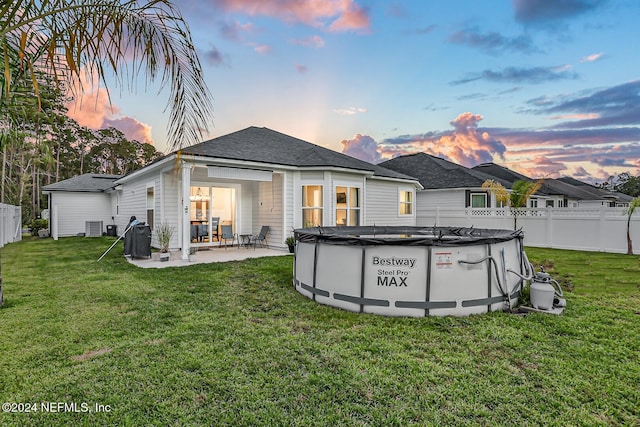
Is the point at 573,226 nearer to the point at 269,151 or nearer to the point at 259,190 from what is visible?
the point at 269,151

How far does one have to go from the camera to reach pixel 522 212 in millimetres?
13484

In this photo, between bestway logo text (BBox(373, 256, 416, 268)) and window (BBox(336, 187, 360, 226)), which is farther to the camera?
window (BBox(336, 187, 360, 226))

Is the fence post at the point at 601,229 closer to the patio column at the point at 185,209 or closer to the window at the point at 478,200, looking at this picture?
the window at the point at 478,200

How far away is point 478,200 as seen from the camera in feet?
57.7

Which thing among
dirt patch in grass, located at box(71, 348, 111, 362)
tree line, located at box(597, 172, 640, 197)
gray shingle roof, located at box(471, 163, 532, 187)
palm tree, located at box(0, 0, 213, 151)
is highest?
tree line, located at box(597, 172, 640, 197)

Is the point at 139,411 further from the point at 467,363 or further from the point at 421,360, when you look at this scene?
the point at 467,363

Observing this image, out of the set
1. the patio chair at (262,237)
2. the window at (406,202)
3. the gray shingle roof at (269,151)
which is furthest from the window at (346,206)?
the window at (406,202)

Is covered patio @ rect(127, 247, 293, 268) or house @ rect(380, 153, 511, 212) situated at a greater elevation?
house @ rect(380, 153, 511, 212)

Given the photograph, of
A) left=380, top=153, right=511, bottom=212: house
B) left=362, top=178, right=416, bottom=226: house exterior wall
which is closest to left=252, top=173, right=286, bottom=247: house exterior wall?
left=362, top=178, right=416, bottom=226: house exterior wall

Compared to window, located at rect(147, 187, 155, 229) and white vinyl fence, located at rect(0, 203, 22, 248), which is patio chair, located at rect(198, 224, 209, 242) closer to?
window, located at rect(147, 187, 155, 229)

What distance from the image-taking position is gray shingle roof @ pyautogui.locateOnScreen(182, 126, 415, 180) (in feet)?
33.8

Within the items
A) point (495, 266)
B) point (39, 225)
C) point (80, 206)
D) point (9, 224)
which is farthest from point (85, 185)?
point (495, 266)

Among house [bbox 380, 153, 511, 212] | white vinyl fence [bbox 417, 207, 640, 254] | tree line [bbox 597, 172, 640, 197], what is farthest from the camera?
tree line [bbox 597, 172, 640, 197]

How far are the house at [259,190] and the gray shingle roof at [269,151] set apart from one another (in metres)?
0.03
